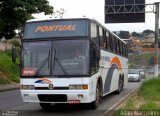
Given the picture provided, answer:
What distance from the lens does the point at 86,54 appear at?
45.9 feet

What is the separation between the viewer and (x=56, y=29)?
1459cm

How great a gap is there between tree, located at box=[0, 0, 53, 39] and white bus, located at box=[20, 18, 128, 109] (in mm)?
16143

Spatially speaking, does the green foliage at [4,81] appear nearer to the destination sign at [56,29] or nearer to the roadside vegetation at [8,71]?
the roadside vegetation at [8,71]

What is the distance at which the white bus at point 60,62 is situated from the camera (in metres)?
13.7

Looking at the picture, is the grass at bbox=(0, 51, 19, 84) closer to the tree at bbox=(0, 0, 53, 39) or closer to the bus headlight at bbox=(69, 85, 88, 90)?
the tree at bbox=(0, 0, 53, 39)

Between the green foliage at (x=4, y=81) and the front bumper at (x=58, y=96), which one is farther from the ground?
the front bumper at (x=58, y=96)

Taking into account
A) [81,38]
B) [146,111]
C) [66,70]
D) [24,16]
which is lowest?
[146,111]

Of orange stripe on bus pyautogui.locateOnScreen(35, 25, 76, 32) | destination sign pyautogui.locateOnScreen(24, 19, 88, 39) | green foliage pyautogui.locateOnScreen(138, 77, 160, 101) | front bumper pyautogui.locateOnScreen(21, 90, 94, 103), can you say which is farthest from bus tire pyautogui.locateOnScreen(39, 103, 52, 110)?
green foliage pyautogui.locateOnScreen(138, 77, 160, 101)

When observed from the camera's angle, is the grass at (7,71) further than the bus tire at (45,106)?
Yes

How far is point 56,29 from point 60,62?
130cm

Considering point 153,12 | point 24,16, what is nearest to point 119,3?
point 153,12

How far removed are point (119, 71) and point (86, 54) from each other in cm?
902

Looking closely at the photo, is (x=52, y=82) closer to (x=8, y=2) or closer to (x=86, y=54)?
(x=86, y=54)

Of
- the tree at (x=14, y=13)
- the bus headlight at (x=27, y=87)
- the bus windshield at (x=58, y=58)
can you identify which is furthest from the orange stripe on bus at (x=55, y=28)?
the tree at (x=14, y=13)
